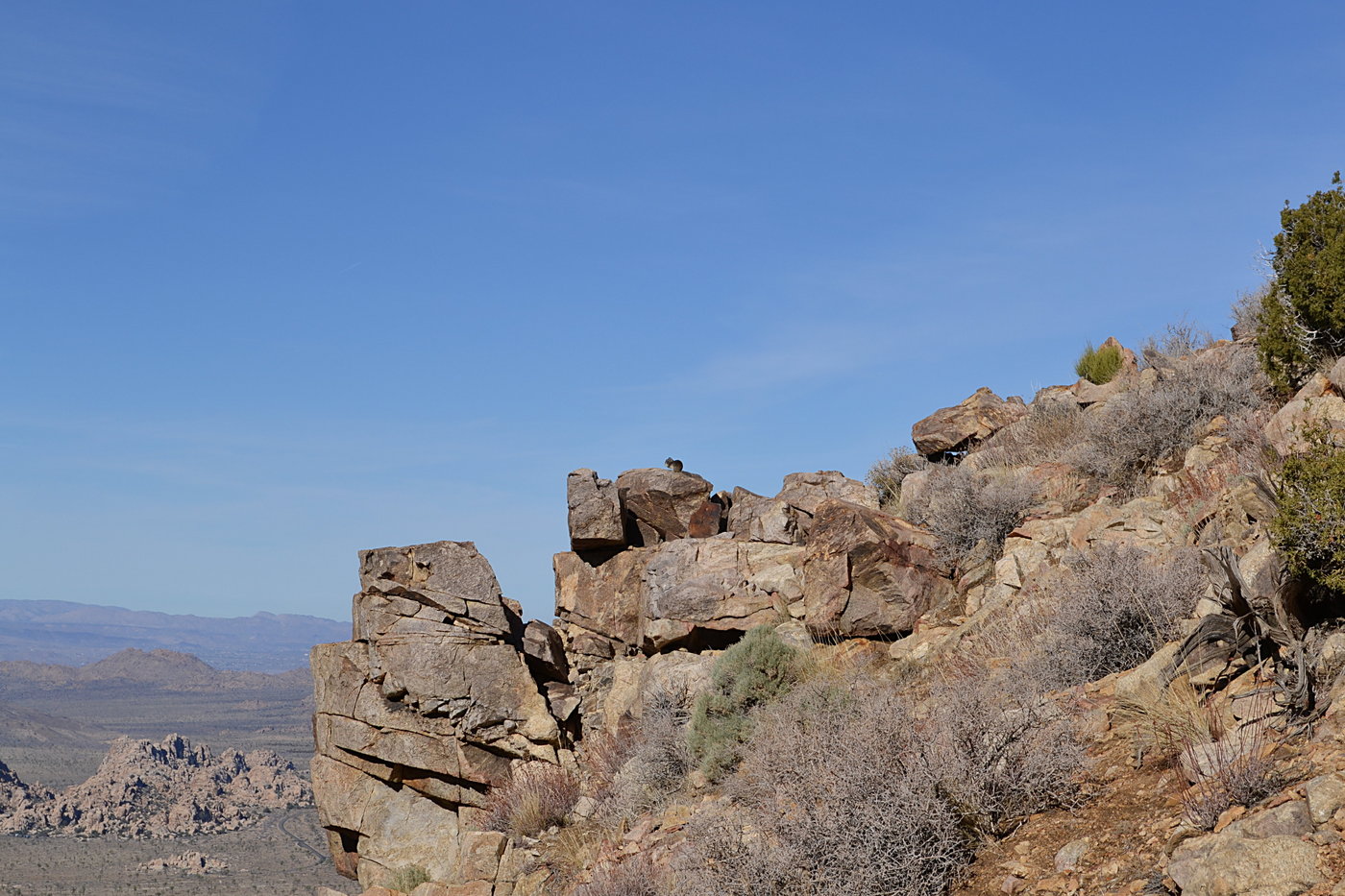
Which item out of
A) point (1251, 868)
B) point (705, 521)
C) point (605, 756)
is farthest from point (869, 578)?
point (1251, 868)

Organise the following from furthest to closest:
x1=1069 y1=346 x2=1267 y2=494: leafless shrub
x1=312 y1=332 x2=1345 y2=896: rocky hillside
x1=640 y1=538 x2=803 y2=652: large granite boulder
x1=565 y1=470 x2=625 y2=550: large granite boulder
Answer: x1=565 y1=470 x2=625 y2=550: large granite boulder → x1=640 y1=538 x2=803 y2=652: large granite boulder → x1=1069 y1=346 x2=1267 y2=494: leafless shrub → x1=312 y1=332 x2=1345 y2=896: rocky hillside

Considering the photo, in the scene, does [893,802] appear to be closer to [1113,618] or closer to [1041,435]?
[1113,618]

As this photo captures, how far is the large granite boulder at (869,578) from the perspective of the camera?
13844 millimetres

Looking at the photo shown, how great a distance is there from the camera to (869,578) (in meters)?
14.2

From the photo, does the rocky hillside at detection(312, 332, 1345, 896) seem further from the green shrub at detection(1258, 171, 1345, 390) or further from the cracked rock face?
the green shrub at detection(1258, 171, 1345, 390)

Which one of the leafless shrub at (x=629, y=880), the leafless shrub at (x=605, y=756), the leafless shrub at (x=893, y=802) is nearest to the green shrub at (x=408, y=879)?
the leafless shrub at (x=605, y=756)

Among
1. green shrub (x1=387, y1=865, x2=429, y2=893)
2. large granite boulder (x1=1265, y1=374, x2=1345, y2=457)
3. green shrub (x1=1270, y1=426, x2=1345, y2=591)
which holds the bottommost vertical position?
green shrub (x1=387, y1=865, x2=429, y2=893)

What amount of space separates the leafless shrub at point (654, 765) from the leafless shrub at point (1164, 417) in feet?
22.2

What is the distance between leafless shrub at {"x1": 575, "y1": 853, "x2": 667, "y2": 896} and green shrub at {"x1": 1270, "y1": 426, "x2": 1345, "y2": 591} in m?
5.35

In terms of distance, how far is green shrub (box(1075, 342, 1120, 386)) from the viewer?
66.7 ft

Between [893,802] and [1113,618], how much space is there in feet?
10.5

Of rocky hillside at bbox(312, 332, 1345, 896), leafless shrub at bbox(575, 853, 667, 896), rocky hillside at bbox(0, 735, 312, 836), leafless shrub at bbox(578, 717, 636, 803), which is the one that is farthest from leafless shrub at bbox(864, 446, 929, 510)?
rocky hillside at bbox(0, 735, 312, 836)

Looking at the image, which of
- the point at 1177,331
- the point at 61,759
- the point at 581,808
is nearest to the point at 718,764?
the point at 581,808

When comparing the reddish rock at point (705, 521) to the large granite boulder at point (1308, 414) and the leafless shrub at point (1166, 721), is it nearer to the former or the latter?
the large granite boulder at point (1308, 414)
